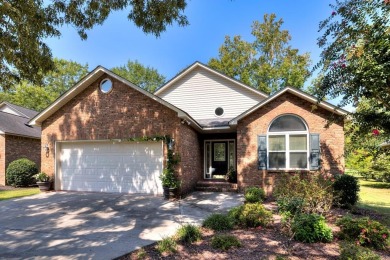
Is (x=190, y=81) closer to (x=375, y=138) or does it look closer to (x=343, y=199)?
(x=343, y=199)

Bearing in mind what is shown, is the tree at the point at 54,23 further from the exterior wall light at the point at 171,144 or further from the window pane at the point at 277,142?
the window pane at the point at 277,142

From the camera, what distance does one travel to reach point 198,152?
14398mm

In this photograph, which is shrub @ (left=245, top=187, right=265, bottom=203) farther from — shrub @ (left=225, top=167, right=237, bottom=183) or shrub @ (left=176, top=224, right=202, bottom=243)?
shrub @ (left=176, top=224, right=202, bottom=243)

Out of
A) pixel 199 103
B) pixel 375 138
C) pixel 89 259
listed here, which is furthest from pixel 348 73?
pixel 199 103

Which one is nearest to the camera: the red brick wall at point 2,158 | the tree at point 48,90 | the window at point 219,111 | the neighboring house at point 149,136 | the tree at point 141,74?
the neighboring house at point 149,136

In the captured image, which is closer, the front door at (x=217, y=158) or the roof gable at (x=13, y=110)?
the front door at (x=217, y=158)

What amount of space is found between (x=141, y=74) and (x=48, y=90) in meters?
14.2

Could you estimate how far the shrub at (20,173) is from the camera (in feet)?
51.4

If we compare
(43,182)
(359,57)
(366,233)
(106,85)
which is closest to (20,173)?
(43,182)

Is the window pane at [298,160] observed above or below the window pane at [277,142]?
below

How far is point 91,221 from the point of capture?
7500mm

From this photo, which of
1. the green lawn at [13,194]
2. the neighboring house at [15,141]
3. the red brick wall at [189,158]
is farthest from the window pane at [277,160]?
the neighboring house at [15,141]

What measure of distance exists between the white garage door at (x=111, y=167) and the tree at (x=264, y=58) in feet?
66.5

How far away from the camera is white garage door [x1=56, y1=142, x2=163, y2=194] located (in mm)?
11477
